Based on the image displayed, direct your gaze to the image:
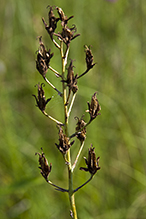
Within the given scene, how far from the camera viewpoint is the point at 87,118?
4.26 meters

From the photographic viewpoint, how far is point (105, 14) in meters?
5.54

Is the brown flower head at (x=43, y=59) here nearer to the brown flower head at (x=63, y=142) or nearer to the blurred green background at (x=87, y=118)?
the brown flower head at (x=63, y=142)

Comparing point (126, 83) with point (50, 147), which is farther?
point (126, 83)

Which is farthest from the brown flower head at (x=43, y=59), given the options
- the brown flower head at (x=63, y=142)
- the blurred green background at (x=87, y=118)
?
the blurred green background at (x=87, y=118)

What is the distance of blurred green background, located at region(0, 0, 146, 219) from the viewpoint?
3.37 m

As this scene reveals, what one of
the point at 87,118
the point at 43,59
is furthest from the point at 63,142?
the point at 87,118

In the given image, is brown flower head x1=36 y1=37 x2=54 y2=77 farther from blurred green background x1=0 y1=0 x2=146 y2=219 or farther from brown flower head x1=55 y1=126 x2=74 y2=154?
blurred green background x1=0 y1=0 x2=146 y2=219

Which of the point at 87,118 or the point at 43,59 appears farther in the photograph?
the point at 87,118

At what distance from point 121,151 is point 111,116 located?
546 millimetres

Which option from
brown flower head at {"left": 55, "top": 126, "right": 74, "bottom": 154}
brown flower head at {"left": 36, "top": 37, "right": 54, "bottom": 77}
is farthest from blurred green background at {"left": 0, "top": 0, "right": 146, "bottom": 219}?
brown flower head at {"left": 36, "top": 37, "right": 54, "bottom": 77}

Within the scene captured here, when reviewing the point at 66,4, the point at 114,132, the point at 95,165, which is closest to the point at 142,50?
the point at 114,132

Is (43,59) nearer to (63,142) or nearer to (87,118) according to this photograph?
(63,142)

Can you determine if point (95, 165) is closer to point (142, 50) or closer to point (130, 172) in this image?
point (130, 172)

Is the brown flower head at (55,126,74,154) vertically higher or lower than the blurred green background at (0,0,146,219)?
lower
